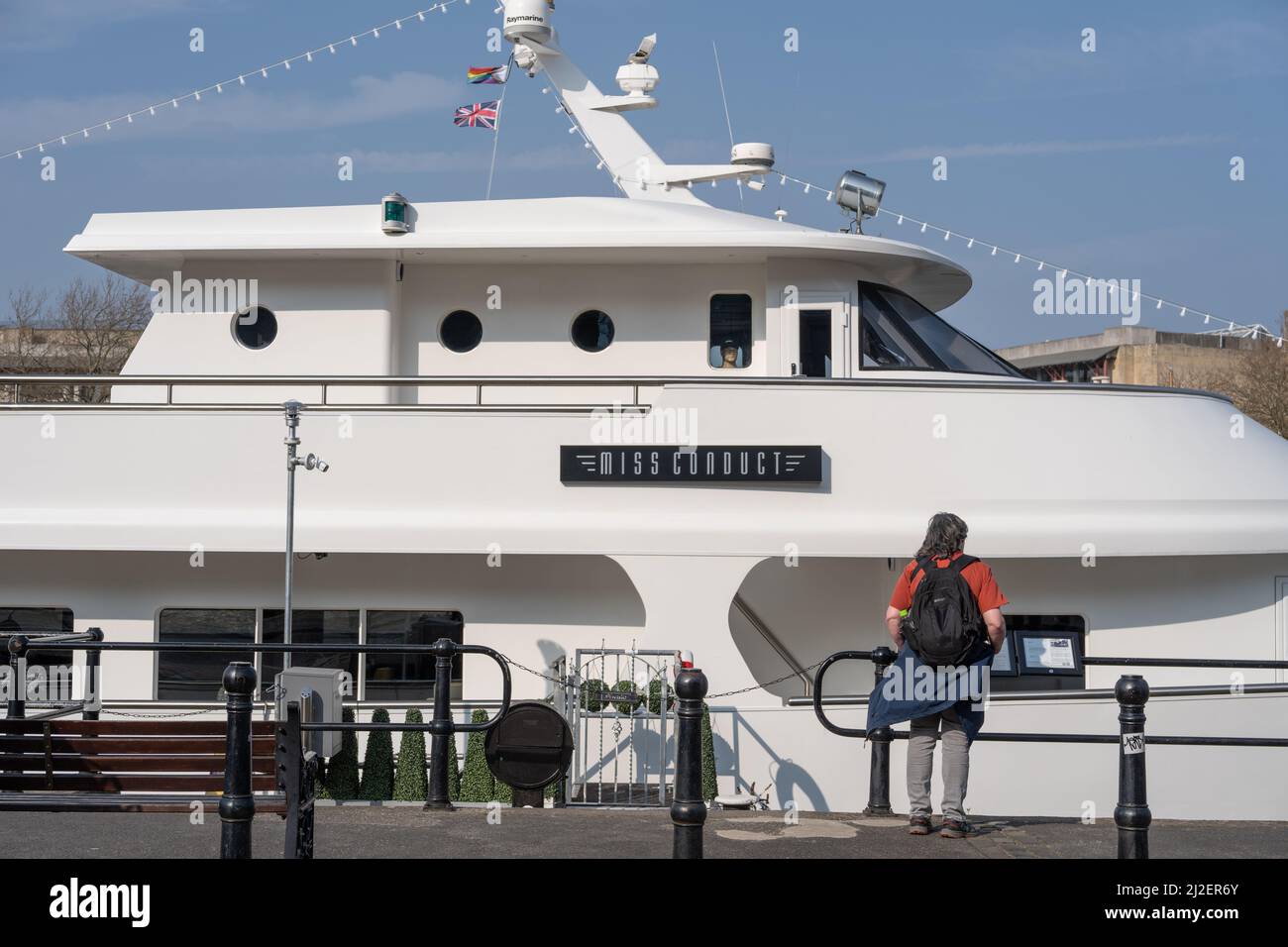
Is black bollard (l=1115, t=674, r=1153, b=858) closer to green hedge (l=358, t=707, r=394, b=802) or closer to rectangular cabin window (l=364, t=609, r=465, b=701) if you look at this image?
green hedge (l=358, t=707, r=394, b=802)

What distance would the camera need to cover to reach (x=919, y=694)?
22.0ft

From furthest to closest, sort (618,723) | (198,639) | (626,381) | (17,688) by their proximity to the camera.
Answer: (198,639)
(626,381)
(618,723)
(17,688)

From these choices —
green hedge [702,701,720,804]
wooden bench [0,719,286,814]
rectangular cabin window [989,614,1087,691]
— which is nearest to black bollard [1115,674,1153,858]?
green hedge [702,701,720,804]

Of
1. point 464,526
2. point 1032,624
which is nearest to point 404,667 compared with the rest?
point 464,526

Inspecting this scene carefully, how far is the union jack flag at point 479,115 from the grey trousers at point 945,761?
9.84m

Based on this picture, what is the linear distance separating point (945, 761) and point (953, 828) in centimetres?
36

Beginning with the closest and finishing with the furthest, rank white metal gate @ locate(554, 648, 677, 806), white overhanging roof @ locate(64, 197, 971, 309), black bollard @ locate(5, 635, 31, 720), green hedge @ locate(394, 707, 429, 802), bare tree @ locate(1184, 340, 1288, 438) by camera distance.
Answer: black bollard @ locate(5, 635, 31, 720) → green hedge @ locate(394, 707, 429, 802) → white metal gate @ locate(554, 648, 677, 806) → white overhanging roof @ locate(64, 197, 971, 309) → bare tree @ locate(1184, 340, 1288, 438)

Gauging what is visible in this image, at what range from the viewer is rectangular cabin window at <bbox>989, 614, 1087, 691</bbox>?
1046 cm

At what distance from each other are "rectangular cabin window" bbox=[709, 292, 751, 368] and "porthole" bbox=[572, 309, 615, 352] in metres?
Result: 0.90

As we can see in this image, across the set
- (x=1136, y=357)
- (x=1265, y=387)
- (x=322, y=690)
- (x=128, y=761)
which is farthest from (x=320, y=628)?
(x=1136, y=357)

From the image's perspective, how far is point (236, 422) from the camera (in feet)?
35.4

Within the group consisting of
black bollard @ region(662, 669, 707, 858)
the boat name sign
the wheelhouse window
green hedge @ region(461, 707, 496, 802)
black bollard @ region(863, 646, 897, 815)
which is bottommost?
green hedge @ region(461, 707, 496, 802)

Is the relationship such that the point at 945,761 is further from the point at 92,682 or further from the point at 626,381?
the point at 92,682

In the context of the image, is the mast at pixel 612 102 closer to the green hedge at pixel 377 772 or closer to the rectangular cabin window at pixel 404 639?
the rectangular cabin window at pixel 404 639
